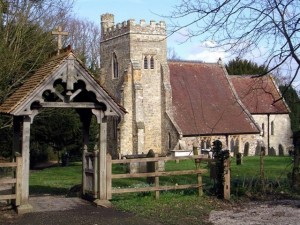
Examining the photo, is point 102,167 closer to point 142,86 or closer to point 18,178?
point 18,178

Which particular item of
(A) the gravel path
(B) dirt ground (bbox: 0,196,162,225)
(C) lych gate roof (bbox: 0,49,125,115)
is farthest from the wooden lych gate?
(A) the gravel path

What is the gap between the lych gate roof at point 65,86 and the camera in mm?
11641

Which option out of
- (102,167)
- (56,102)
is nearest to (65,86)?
(56,102)

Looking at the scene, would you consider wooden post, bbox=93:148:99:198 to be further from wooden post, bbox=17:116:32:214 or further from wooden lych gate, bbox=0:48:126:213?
wooden post, bbox=17:116:32:214

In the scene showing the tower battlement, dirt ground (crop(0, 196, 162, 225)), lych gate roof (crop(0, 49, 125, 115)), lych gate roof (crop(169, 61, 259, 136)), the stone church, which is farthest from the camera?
the tower battlement

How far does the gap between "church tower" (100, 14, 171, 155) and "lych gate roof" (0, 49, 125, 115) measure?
31.3 metres

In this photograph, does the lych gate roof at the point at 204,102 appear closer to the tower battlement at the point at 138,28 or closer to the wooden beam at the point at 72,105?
the tower battlement at the point at 138,28

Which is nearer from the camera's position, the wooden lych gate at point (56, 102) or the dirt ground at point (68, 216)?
the dirt ground at point (68, 216)

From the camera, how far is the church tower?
44594 mm

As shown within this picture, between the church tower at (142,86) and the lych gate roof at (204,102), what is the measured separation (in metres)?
1.54

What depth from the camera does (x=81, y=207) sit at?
1202cm

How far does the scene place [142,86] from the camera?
45219mm

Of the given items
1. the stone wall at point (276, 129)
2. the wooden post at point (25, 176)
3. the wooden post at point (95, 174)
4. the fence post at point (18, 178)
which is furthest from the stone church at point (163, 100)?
the fence post at point (18, 178)

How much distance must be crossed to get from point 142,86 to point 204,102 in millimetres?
5882
